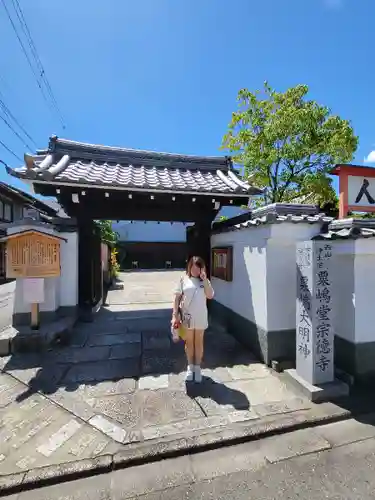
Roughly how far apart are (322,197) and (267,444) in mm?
11979

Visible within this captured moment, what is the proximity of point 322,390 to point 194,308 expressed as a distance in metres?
2.15

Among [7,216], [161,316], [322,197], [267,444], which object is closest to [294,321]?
[267,444]

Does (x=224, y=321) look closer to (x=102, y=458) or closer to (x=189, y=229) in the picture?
(x=189, y=229)

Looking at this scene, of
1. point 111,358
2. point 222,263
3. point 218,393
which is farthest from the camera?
point 222,263

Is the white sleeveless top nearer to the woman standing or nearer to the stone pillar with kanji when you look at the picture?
the woman standing

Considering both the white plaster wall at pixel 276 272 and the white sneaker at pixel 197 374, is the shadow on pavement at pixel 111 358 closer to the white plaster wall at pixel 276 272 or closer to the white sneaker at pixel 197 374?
the white sneaker at pixel 197 374

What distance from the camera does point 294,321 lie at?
4.86m

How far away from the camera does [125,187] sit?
596cm

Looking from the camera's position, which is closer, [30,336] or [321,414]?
[321,414]

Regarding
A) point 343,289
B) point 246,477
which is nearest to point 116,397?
point 246,477

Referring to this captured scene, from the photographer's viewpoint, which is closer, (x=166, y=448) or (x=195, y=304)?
(x=166, y=448)

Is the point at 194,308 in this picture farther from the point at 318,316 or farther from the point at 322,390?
the point at 322,390

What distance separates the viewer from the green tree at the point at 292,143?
456 inches

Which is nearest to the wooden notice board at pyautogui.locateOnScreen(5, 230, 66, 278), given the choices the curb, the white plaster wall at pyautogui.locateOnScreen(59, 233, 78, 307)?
the white plaster wall at pyautogui.locateOnScreen(59, 233, 78, 307)
